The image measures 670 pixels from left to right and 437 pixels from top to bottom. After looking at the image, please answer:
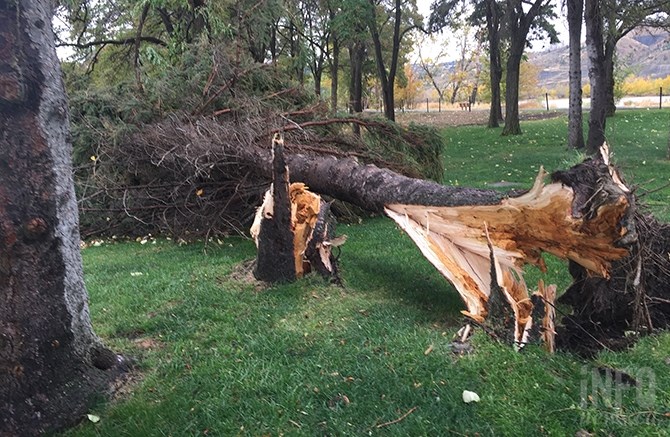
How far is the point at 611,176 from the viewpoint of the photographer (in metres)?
3.16

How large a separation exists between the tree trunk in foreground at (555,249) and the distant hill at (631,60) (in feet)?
86.9

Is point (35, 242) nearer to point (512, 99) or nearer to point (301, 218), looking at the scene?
point (301, 218)

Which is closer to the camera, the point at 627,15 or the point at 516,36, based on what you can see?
the point at 627,15

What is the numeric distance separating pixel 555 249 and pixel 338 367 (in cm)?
162

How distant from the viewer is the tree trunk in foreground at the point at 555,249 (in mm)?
3117

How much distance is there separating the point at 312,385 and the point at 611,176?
212 cm

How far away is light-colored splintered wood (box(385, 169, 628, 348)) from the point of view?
10.4 feet

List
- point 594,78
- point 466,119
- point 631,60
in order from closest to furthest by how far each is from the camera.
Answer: point 594,78, point 466,119, point 631,60

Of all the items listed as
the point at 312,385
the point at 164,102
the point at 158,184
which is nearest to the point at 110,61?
the point at 164,102

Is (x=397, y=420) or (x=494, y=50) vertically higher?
(x=494, y=50)

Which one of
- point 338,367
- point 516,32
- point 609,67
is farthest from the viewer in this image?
point 609,67

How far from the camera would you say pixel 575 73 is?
12.9 meters

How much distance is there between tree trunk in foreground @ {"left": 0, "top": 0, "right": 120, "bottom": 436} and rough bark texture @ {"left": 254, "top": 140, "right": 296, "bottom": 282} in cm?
190

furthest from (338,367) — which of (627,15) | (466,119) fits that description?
(466,119)
